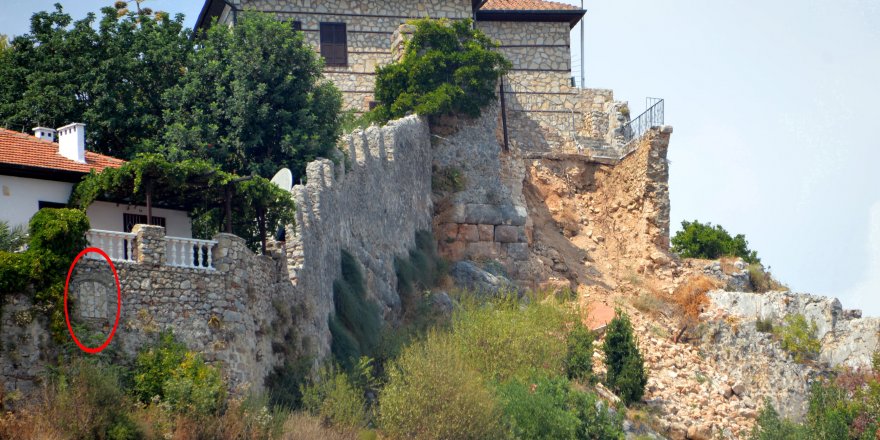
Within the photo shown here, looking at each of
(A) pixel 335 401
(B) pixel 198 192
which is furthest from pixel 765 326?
(B) pixel 198 192

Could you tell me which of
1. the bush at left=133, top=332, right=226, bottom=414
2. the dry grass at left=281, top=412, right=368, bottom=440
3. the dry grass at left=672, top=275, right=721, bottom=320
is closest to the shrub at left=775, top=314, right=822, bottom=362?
the dry grass at left=672, top=275, right=721, bottom=320

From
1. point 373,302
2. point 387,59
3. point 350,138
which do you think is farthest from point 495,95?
point 373,302

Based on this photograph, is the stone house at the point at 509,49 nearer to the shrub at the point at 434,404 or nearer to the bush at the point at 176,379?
the shrub at the point at 434,404

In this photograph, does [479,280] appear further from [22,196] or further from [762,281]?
[22,196]

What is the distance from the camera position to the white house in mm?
33188

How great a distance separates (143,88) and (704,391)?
16933mm

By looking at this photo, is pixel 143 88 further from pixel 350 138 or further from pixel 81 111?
pixel 350 138

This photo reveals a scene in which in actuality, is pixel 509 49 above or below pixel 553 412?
above

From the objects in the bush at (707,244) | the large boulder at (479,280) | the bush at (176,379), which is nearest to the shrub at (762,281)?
the bush at (707,244)

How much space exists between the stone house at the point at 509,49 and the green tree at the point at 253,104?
24.0 ft

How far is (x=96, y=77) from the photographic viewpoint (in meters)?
43.5

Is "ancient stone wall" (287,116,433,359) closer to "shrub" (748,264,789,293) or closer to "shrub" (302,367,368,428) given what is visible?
"shrub" (302,367,368,428)

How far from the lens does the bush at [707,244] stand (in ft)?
181

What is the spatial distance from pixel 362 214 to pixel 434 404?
765 centimetres
